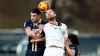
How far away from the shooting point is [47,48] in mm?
9484

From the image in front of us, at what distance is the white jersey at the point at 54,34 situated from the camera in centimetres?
943

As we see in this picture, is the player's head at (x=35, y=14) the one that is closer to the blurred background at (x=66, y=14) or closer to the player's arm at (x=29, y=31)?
the player's arm at (x=29, y=31)

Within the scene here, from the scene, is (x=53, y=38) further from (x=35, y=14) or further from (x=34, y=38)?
(x=35, y=14)

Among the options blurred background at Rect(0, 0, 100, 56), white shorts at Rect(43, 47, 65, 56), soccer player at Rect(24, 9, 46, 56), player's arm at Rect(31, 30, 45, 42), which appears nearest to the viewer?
white shorts at Rect(43, 47, 65, 56)

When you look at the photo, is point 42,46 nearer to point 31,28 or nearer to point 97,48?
point 31,28

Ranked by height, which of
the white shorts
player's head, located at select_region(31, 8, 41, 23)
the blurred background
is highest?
player's head, located at select_region(31, 8, 41, 23)

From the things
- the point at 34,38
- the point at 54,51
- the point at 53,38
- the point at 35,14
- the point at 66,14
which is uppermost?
the point at 35,14

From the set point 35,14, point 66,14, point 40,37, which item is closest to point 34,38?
point 40,37

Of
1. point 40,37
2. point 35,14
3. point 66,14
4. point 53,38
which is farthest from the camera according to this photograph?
point 66,14

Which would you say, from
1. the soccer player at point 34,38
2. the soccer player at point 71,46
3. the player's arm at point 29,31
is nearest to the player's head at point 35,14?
the soccer player at point 34,38

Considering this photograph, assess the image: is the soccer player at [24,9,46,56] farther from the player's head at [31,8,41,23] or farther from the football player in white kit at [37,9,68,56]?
the football player in white kit at [37,9,68,56]

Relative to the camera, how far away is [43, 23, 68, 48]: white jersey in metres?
9.43

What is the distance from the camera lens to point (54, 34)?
9.45 metres

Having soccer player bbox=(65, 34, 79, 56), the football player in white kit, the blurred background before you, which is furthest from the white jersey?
the blurred background
